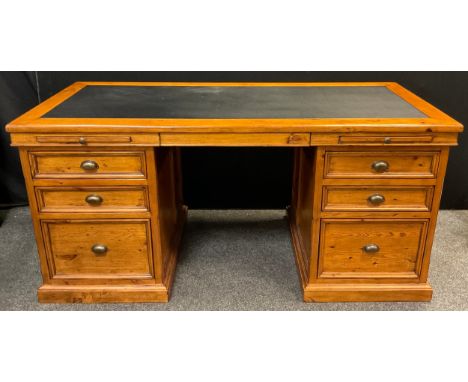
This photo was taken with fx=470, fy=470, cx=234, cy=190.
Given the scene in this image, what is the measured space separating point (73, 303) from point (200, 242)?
0.68 metres

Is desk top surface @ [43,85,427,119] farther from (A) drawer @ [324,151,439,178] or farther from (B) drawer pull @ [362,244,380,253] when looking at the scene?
(B) drawer pull @ [362,244,380,253]

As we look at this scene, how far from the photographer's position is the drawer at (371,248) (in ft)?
5.79

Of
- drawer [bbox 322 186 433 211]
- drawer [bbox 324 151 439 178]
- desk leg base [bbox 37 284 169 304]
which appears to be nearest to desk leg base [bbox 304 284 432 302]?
drawer [bbox 322 186 433 211]

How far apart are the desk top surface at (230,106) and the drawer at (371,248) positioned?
0.40 m

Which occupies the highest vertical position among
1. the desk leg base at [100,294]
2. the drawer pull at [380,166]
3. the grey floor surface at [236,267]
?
the drawer pull at [380,166]

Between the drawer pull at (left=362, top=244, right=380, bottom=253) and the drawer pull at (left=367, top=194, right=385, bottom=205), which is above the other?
the drawer pull at (left=367, top=194, right=385, bottom=205)

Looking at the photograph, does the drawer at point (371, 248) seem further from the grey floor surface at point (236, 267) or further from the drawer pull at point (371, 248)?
the grey floor surface at point (236, 267)

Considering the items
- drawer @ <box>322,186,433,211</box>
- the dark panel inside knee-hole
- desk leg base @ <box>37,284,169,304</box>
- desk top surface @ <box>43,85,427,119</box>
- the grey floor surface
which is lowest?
the grey floor surface

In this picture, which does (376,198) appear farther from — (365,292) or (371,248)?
(365,292)

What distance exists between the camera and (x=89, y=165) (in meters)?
1.66

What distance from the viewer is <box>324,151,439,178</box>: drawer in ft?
5.43

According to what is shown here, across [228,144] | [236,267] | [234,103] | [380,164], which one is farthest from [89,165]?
[380,164]

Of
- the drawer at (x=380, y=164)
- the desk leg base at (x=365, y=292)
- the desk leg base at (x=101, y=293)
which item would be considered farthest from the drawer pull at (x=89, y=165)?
the desk leg base at (x=365, y=292)

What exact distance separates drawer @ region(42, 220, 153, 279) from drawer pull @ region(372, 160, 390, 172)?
86 cm
